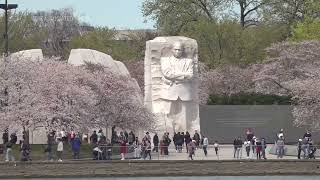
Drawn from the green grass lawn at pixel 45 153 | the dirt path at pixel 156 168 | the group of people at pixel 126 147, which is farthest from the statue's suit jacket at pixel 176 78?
the dirt path at pixel 156 168

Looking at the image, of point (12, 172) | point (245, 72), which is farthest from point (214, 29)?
point (12, 172)

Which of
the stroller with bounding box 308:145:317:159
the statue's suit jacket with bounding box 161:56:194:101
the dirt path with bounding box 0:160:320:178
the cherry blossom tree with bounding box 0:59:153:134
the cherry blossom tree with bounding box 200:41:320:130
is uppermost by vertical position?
the cherry blossom tree with bounding box 200:41:320:130

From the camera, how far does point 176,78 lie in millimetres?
53312

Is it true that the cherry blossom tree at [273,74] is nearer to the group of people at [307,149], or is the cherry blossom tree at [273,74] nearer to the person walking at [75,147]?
the group of people at [307,149]

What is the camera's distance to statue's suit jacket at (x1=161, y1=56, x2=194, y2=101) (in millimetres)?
53312

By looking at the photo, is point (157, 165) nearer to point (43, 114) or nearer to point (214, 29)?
point (43, 114)

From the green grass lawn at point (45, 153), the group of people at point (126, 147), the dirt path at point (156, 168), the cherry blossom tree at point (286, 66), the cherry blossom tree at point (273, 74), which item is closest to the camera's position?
the dirt path at point (156, 168)

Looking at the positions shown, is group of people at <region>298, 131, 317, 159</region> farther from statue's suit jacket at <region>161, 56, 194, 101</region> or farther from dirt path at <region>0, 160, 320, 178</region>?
statue's suit jacket at <region>161, 56, 194, 101</region>

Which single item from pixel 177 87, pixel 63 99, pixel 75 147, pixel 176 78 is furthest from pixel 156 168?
pixel 177 87

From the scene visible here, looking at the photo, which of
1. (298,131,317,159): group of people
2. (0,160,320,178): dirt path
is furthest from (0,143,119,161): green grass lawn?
(298,131,317,159): group of people

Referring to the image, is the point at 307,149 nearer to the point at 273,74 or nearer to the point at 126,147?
the point at 126,147

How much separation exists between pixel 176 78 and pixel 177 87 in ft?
2.31

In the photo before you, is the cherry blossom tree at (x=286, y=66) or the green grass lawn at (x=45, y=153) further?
the cherry blossom tree at (x=286, y=66)

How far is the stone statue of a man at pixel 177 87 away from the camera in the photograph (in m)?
53.4
